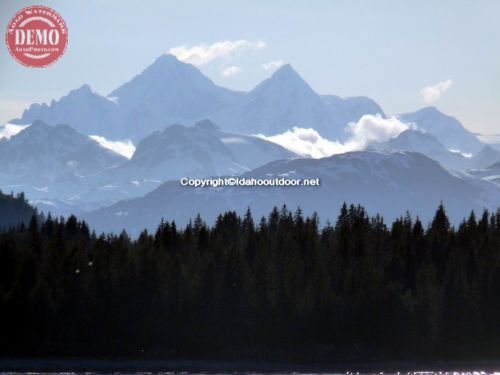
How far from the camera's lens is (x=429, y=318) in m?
196

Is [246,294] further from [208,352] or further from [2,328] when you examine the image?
[2,328]

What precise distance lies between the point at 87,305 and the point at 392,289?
43156mm

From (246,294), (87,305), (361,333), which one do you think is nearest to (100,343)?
(87,305)

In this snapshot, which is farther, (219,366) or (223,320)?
(223,320)

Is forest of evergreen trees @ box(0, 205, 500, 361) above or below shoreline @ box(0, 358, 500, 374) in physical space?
above

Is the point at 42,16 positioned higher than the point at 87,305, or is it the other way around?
the point at 42,16

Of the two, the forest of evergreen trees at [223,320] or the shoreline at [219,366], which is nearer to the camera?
the shoreline at [219,366]

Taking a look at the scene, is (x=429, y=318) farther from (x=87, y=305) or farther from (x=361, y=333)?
(x=87, y=305)

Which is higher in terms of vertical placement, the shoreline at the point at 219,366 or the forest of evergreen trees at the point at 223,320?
the forest of evergreen trees at the point at 223,320

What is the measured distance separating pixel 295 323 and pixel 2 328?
40533 mm

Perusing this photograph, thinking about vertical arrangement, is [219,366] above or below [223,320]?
below

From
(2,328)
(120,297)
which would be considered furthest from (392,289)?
(2,328)

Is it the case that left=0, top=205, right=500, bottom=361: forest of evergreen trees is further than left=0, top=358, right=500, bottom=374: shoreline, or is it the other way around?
left=0, top=205, right=500, bottom=361: forest of evergreen trees

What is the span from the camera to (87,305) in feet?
645
